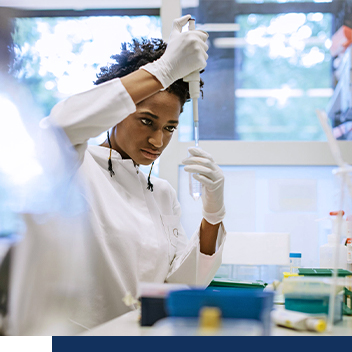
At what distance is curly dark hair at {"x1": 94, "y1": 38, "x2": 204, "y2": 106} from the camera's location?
1.31 meters

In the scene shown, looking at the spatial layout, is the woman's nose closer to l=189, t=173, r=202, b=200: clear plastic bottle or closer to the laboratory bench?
l=189, t=173, r=202, b=200: clear plastic bottle

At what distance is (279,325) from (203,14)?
96.2 inches

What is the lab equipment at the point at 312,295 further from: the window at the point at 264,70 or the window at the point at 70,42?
the window at the point at 70,42

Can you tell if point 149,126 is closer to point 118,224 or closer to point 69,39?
point 118,224

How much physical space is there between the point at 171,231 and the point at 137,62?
66 cm

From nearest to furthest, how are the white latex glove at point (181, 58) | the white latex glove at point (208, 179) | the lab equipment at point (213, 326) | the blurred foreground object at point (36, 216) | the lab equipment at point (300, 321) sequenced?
the lab equipment at point (213, 326), the lab equipment at point (300, 321), the blurred foreground object at point (36, 216), the white latex glove at point (181, 58), the white latex glove at point (208, 179)

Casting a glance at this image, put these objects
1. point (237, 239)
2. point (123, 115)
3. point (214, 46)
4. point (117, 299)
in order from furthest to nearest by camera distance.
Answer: point (214, 46) < point (237, 239) < point (117, 299) < point (123, 115)

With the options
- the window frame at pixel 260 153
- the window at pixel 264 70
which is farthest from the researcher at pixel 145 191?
the window at pixel 264 70

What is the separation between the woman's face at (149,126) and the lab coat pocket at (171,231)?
257 mm

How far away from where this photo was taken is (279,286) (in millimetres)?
731

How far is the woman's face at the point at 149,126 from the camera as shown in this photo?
1.24 meters

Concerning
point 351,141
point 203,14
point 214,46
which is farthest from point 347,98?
point 203,14

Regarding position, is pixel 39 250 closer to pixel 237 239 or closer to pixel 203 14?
pixel 237 239

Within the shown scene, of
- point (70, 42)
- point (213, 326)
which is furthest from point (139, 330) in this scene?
point (70, 42)
